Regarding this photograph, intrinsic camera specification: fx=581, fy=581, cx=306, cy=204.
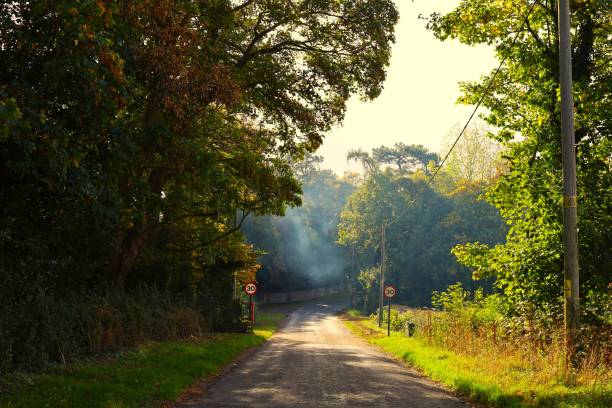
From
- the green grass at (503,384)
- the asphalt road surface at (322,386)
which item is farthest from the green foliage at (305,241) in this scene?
the green grass at (503,384)

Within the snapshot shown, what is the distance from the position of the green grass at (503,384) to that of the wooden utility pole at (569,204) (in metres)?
1.12

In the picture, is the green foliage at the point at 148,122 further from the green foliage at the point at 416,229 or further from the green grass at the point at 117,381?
the green foliage at the point at 416,229

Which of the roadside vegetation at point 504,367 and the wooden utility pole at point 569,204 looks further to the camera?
the wooden utility pole at point 569,204

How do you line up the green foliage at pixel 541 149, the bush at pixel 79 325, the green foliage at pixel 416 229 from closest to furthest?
the bush at pixel 79 325 < the green foliage at pixel 541 149 < the green foliage at pixel 416 229

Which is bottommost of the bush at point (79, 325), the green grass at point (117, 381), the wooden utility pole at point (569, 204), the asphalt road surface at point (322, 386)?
the asphalt road surface at point (322, 386)

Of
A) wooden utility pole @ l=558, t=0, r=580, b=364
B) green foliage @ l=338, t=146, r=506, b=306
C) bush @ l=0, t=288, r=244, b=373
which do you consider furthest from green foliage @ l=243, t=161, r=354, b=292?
wooden utility pole @ l=558, t=0, r=580, b=364

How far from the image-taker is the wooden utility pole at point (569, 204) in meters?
10.7

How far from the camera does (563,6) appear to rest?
10.8 m

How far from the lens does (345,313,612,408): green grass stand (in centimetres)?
908

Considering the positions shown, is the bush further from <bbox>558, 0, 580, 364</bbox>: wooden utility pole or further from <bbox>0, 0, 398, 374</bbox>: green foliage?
<bbox>558, 0, 580, 364</bbox>: wooden utility pole

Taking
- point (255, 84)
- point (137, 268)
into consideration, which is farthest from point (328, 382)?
point (137, 268)

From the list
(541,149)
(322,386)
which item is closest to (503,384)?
(322,386)

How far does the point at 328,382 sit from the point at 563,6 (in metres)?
9.01

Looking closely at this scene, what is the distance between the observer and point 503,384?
36.8 feet
